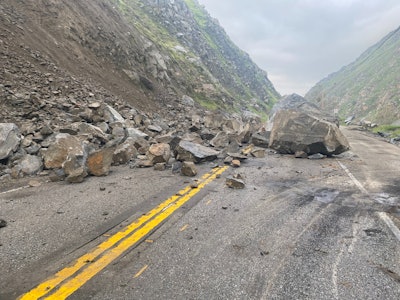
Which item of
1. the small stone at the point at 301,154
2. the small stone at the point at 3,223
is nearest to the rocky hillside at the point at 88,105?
the small stone at the point at 301,154

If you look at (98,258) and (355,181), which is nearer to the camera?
(98,258)

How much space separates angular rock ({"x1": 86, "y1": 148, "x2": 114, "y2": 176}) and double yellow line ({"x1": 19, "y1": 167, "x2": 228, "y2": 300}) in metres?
2.75

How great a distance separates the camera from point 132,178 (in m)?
7.41

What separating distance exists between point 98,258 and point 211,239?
55.5 inches

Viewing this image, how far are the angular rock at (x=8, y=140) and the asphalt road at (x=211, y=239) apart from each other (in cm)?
171

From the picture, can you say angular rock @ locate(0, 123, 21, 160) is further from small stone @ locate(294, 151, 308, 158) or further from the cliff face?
small stone @ locate(294, 151, 308, 158)

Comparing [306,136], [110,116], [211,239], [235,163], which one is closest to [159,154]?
[235,163]

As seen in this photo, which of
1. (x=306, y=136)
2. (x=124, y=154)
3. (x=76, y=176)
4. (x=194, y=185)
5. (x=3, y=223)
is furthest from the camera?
(x=306, y=136)

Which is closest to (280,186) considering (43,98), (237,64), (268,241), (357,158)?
(268,241)

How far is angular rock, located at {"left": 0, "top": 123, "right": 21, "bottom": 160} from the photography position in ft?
25.7

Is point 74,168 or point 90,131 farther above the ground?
point 90,131

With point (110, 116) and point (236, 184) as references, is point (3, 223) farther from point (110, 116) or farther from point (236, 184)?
point (110, 116)

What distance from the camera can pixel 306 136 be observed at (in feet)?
39.2

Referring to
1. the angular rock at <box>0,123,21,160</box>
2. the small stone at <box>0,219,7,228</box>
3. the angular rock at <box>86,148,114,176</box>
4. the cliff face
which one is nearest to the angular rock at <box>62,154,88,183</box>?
the angular rock at <box>86,148,114,176</box>
